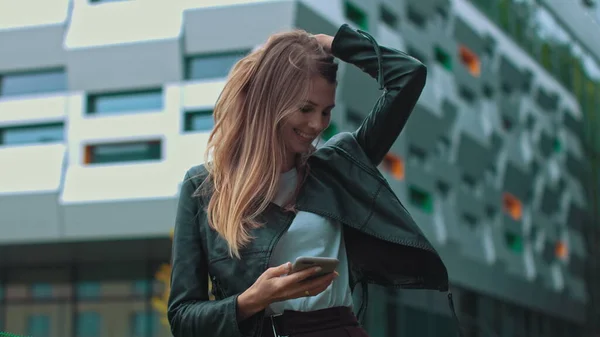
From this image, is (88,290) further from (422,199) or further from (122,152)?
(422,199)

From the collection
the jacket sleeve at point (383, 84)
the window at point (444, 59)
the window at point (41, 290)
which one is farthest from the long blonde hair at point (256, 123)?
the window at point (444, 59)

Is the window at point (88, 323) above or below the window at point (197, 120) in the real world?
below

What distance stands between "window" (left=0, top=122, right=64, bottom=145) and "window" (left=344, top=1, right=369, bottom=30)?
7515 mm

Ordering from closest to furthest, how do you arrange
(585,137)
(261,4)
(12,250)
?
(261,4) → (12,250) → (585,137)

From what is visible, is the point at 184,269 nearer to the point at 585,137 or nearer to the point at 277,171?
the point at 277,171

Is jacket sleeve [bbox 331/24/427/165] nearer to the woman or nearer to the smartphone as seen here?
the woman

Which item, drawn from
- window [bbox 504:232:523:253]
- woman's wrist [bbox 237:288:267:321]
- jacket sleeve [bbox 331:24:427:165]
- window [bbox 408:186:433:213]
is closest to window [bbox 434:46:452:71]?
window [bbox 408:186:433:213]

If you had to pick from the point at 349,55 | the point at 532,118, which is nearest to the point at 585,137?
the point at 532,118

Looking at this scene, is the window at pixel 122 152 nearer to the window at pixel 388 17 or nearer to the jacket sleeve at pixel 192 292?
the window at pixel 388 17

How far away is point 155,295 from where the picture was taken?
25.8m

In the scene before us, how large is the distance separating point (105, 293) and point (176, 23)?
737cm

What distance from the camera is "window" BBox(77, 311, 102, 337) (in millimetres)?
25984

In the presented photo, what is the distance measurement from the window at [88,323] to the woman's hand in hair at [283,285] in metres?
24.3

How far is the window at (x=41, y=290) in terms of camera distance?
2672 cm
